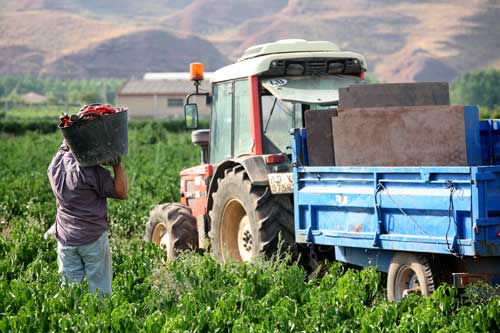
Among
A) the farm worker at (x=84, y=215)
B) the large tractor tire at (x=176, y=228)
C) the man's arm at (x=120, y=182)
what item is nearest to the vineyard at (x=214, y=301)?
the farm worker at (x=84, y=215)

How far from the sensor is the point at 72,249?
8281mm

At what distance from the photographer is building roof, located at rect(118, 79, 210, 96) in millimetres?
121625

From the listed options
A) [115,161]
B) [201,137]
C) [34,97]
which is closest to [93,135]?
[115,161]

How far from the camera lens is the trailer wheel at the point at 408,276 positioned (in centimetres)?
847

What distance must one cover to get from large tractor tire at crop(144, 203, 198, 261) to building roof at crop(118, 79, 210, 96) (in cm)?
10684

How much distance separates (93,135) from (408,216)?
2.77 meters

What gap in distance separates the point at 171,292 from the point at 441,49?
618 feet

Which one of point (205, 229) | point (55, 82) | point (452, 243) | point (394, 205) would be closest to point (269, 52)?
point (205, 229)

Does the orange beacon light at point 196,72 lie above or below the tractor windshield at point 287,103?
above

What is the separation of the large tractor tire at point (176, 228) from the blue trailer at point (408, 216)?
9.35 feet

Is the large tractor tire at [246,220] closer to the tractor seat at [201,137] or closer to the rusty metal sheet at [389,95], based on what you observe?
the rusty metal sheet at [389,95]

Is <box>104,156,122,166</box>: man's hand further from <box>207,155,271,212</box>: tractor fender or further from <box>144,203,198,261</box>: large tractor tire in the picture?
<box>144,203,198,261</box>: large tractor tire

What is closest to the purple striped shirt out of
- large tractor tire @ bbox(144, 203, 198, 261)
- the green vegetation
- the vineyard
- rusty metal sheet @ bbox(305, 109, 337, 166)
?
the vineyard

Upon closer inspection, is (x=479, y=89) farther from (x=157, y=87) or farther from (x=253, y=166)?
(x=253, y=166)
